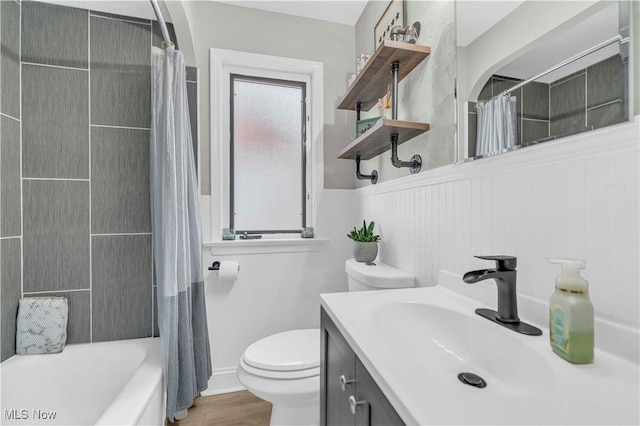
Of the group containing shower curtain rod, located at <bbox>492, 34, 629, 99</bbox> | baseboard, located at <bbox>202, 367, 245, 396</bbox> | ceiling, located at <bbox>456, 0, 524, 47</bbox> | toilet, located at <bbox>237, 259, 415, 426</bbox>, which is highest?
ceiling, located at <bbox>456, 0, 524, 47</bbox>

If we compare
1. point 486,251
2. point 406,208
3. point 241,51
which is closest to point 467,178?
point 486,251

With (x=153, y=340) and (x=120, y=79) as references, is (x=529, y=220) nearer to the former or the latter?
(x=153, y=340)

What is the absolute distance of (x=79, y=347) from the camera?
5.17ft

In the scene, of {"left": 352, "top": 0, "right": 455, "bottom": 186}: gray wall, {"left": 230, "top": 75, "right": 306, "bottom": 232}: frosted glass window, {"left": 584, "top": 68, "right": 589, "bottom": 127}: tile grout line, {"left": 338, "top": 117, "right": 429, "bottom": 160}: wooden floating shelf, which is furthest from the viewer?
{"left": 230, "top": 75, "right": 306, "bottom": 232}: frosted glass window

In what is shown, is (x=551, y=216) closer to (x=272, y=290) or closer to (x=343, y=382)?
(x=343, y=382)

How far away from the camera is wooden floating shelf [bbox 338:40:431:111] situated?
3.96 feet

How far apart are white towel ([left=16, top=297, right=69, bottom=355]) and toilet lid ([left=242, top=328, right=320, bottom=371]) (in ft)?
3.24

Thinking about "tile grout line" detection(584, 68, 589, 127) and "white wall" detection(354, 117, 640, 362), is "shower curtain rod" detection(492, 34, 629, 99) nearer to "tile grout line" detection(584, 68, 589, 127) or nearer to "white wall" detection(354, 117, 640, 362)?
"tile grout line" detection(584, 68, 589, 127)

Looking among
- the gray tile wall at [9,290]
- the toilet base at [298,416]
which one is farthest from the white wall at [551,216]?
the gray tile wall at [9,290]

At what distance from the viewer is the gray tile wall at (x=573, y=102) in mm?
580

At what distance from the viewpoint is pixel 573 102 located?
25.5 inches

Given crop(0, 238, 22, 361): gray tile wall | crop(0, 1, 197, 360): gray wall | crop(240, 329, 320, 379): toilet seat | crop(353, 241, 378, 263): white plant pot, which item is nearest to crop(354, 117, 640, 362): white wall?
crop(353, 241, 378, 263): white plant pot

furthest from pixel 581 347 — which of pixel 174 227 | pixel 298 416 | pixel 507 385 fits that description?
pixel 174 227

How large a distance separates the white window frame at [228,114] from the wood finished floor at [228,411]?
910mm
